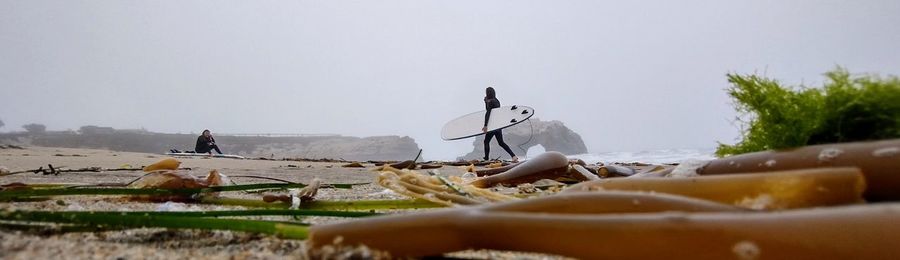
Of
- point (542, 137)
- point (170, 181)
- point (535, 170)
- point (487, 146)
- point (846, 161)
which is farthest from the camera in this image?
point (542, 137)

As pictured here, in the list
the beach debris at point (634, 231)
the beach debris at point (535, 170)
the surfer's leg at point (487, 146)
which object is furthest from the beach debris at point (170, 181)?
the surfer's leg at point (487, 146)

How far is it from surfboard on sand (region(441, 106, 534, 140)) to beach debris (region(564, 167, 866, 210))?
12.1m

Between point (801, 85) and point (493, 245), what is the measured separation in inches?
44.4

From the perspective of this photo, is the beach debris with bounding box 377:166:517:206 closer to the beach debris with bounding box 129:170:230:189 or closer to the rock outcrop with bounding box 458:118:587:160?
the beach debris with bounding box 129:170:230:189

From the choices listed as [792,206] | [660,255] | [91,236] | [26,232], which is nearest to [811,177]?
[792,206]

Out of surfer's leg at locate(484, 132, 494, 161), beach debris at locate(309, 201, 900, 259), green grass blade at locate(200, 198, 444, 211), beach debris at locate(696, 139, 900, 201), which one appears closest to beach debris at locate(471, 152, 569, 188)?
green grass blade at locate(200, 198, 444, 211)

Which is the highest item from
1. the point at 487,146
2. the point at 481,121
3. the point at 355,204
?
the point at 481,121

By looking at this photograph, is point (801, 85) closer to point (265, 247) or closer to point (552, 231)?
point (552, 231)

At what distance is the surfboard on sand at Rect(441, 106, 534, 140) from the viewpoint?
547 inches

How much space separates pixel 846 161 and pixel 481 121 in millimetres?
14342

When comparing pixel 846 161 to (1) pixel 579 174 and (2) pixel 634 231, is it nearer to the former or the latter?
(2) pixel 634 231

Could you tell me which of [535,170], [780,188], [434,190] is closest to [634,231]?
[780,188]

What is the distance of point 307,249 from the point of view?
1.02 meters

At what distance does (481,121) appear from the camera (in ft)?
50.8
